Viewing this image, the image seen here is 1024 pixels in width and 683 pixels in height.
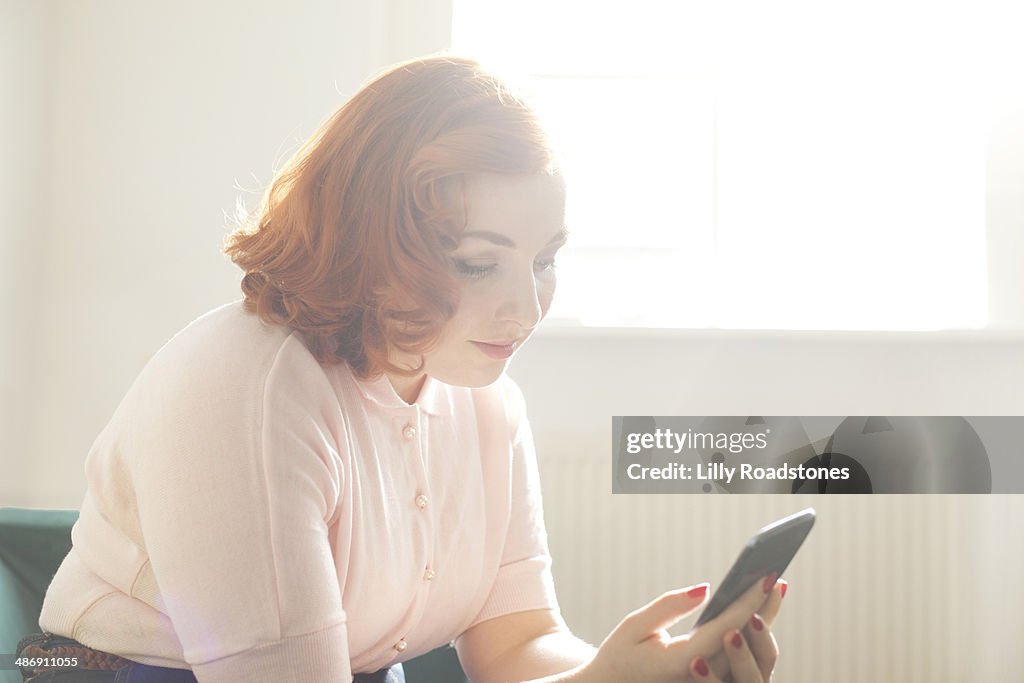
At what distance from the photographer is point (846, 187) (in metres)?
2.38

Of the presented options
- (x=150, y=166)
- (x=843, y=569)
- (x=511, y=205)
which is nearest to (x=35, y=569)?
(x=511, y=205)

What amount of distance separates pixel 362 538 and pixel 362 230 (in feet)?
0.94

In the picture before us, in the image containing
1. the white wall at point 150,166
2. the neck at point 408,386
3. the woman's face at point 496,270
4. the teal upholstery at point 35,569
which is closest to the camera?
the woman's face at point 496,270

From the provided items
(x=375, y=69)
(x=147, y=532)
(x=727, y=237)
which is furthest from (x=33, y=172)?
(x=147, y=532)

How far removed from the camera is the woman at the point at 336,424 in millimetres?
855

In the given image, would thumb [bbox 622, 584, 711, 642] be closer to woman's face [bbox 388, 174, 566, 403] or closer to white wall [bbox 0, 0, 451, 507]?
woman's face [bbox 388, 174, 566, 403]

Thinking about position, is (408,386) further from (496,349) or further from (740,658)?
(740,658)

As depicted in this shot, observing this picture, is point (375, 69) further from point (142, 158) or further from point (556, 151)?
point (556, 151)

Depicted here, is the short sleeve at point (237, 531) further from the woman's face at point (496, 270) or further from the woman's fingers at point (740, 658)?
the woman's fingers at point (740, 658)

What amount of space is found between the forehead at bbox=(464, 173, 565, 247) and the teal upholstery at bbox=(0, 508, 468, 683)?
2.27 ft

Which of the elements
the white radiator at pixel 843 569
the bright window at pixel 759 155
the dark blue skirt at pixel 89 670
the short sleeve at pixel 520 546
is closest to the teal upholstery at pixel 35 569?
the short sleeve at pixel 520 546

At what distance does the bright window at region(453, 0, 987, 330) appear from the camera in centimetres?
236

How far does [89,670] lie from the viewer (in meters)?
0.95

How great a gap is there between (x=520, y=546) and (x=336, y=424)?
1.11 ft
